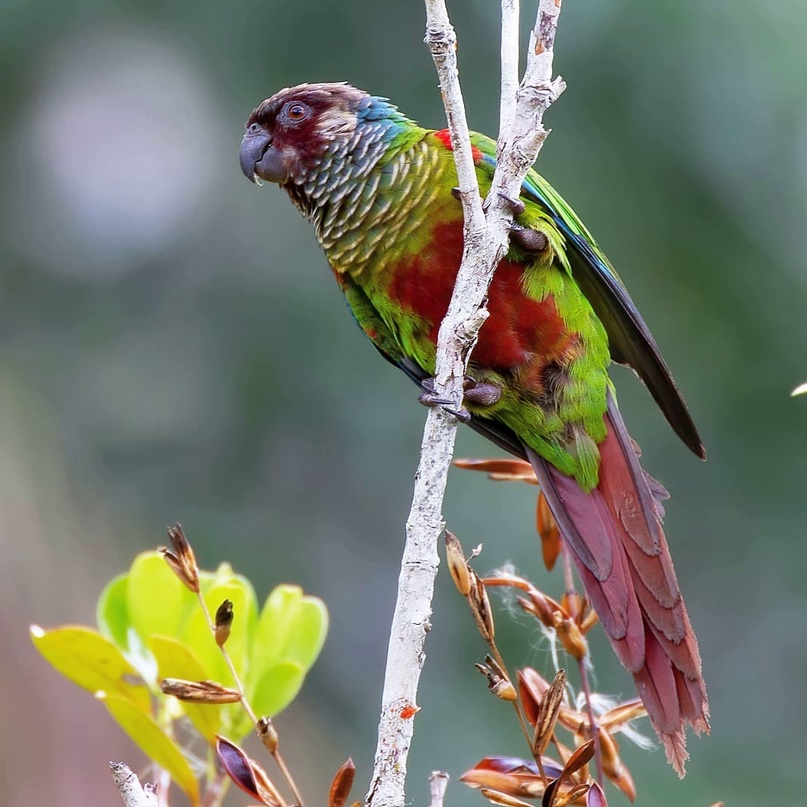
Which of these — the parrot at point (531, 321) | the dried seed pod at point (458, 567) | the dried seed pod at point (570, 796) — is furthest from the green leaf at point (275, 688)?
the parrot at point (531, 321)

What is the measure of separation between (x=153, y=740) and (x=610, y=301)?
1389mm

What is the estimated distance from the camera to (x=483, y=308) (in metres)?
1.44

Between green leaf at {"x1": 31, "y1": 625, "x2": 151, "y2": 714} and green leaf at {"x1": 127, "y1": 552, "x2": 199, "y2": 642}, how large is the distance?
90 mm

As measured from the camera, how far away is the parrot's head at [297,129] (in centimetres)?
236

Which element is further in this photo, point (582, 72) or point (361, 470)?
point (361, 470)

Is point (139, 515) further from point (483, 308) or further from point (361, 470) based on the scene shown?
point (483, 308)

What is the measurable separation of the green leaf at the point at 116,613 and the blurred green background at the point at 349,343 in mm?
2233

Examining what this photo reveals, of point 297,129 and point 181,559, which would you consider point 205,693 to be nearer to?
point 181,559

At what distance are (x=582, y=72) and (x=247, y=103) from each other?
1.65 m

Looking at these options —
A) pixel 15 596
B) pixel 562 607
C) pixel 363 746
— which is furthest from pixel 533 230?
pixel 363 746

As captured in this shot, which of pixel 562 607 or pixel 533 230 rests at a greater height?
pixel 533 230

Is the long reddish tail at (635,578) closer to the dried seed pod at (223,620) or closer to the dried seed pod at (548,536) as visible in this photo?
the dried seed pod at (548,536)

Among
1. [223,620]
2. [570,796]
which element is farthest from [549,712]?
[223,620]

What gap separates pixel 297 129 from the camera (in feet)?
7.88
